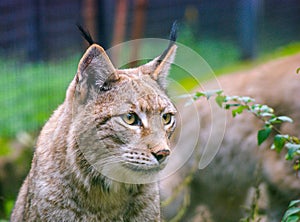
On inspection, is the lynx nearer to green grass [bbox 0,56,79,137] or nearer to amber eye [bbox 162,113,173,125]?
amber eye [bbox 162,113,173,125]

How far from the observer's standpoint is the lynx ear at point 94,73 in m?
3.91

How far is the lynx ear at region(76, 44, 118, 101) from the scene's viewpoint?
391cm

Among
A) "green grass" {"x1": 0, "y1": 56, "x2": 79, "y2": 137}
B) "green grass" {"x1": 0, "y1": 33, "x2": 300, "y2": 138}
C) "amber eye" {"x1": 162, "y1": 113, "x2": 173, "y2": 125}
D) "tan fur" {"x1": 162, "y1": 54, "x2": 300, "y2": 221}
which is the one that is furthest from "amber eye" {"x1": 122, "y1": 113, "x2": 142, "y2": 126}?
"green grass" {"x1": 0, "y1": 56, "x2": 79, "y2": 137}

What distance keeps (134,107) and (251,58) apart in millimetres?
6608

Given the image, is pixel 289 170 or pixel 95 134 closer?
pixel 95 134

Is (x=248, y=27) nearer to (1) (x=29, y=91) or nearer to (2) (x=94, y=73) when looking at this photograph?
(1) (x=29, y=91)

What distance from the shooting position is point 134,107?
3.94m

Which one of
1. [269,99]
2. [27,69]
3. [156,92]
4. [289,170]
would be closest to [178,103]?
[269,99]

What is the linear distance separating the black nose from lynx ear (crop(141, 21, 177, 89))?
0.58m

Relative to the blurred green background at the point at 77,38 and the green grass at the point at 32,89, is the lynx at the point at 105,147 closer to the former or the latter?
the blurred green background at the point at 77,38

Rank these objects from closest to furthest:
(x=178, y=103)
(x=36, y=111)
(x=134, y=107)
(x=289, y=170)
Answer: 1. (x=134, y=107)
2. (x=289, y=170)
3. (x=178, y=103)
4. (x=36, y=111)

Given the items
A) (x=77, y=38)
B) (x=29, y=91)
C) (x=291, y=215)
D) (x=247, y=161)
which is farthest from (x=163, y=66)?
(x=77, y=38)

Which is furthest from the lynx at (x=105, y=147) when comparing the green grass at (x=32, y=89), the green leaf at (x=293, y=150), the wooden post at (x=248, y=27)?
the wooden post at (x=248, y=27)

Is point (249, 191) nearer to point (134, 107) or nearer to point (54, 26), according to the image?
point (134, 107)
